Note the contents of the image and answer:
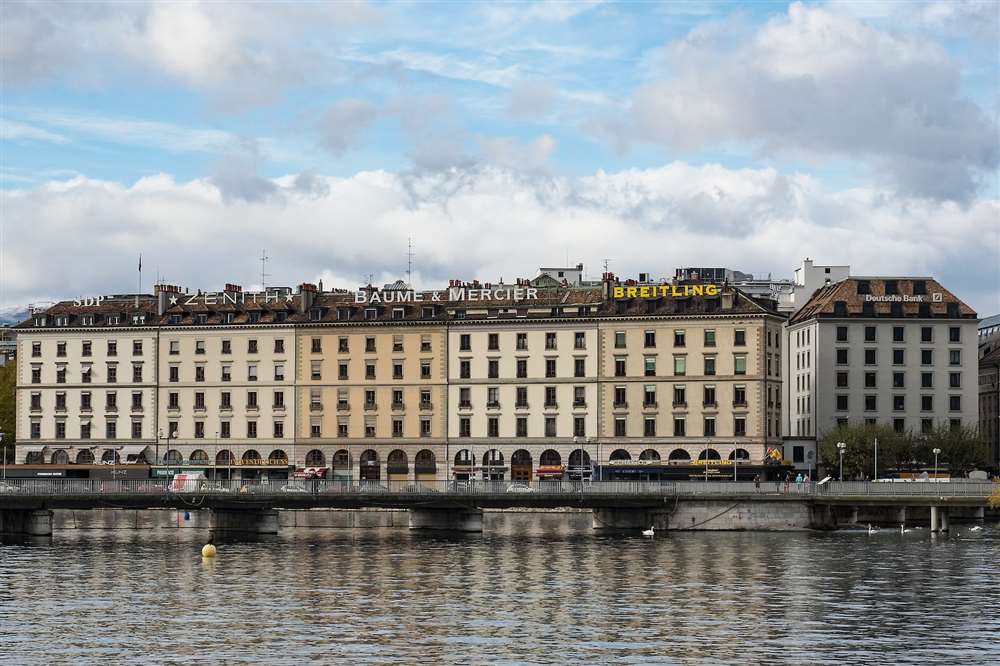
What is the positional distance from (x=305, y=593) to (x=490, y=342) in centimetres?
9288

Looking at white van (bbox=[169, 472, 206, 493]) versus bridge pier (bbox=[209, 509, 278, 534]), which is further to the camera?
bridge pier (bbox=[209, 509, 278, 534])

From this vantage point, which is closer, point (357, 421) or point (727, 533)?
point (727, 533)

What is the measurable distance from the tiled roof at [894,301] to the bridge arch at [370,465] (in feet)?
162

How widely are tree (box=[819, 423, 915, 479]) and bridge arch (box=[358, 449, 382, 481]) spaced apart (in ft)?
148

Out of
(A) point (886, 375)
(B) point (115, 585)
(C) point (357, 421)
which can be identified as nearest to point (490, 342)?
(C) point (357, 421)

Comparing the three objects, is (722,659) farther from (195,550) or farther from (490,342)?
(490,342)

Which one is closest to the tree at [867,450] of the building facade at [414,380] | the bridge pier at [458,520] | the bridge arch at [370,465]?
the building facade at [414,380]

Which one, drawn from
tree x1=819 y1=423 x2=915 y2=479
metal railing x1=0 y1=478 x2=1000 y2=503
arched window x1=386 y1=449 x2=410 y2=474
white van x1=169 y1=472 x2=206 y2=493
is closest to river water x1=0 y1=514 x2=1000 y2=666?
metal railing x1=0 y1=478 x2=1000 y2=503

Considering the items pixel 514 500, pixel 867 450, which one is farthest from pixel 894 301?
pixel 514 500

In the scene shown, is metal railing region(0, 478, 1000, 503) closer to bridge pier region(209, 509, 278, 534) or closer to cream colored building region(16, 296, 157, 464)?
bridge pier region(209, 509, 278, 534)

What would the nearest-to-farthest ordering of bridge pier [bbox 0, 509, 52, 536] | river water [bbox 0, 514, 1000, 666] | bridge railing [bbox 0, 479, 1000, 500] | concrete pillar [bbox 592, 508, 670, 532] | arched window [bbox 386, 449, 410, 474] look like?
river water [bbox 0, 514, 1000, 666], bridge railing [bbox 0, 479, 1000, 500], bridge pier [bbox 0, 509, 52, 536], concrete pillar [bbox 592, 508, 670, 532], arched window [bbox 386, 449, 410, 474]

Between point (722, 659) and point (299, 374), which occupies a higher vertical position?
point (299, 374)

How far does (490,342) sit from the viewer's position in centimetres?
18012

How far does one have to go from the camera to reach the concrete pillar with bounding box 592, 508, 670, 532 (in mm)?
137000
